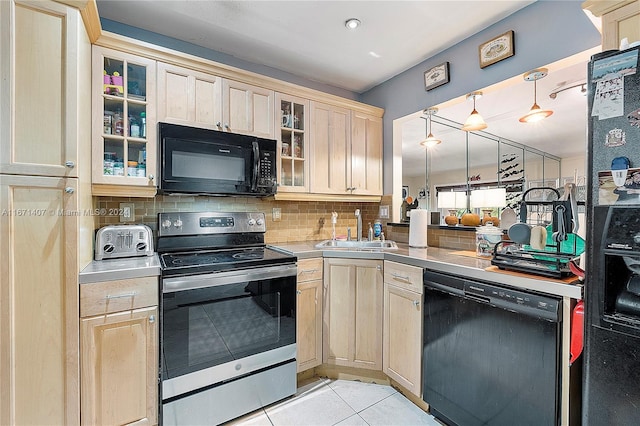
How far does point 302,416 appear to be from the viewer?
1804 mm

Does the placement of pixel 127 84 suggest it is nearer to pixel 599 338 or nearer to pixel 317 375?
pixel 317 375

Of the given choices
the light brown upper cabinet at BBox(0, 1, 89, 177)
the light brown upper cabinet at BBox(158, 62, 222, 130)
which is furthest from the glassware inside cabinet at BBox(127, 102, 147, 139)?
the light brown upper cabinet at BBox(0, 1, 89, 177)

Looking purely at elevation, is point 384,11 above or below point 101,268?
above

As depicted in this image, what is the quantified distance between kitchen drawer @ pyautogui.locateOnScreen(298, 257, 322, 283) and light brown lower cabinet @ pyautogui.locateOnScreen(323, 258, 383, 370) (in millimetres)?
53

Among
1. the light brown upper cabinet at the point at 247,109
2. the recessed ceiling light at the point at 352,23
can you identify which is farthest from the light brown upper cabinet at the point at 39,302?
the recessed ceiling light at the point at 352,23

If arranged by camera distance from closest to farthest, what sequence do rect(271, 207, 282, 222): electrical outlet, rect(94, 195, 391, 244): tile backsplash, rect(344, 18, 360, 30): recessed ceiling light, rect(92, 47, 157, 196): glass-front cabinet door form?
rect(92, 47, 157, 196): glass-front cabinet door
rect(344, 18, 360, 30): recessed ceiling light
rect(94, 195, 391, 244): tile backsplash
rect(271, 207, 282, 222): electrical outlet

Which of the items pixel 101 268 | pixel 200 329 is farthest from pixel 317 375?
pixel 101 268

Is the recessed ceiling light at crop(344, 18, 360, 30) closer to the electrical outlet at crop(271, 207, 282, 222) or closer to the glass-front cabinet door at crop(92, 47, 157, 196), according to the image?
the glass-front cabinet door at crop(92, 47, 157, 196)

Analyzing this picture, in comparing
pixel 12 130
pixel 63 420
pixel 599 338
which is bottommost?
pixel 63 420

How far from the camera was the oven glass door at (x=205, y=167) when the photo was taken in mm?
1886

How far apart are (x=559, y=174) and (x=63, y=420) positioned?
7973 mm

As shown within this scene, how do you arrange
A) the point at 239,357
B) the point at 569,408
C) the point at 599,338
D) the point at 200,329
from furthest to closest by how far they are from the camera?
the point at 239,357
the point at 200,329
the point at 569,408
the point at 599,338

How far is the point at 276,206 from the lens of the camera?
2617mm

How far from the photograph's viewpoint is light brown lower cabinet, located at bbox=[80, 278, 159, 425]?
1394 millimetres
